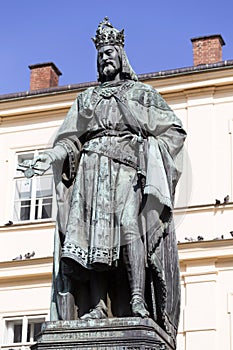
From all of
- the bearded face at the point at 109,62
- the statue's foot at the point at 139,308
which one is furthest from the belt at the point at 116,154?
the statue's foot at the point at 139,308

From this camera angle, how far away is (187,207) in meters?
20.0

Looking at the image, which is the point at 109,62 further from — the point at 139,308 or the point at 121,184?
the point at 139,308

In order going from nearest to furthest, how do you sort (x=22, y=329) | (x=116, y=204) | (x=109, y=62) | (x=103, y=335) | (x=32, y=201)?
1. (x=103, y=335)
2. (x=116, y=204)
3. (x=109, y=62)
4. (x=22, y=329)
5. (x=32, y=201)

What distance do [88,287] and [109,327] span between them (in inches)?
26.2

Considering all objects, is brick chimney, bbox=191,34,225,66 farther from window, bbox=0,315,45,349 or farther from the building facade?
window, bbox=0,315,45,349

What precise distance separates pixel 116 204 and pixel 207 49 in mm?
16172

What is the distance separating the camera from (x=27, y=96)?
23250mm

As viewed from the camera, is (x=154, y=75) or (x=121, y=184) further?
(x=154, y=75)

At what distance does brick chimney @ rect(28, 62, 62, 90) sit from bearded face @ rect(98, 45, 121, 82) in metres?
16.2

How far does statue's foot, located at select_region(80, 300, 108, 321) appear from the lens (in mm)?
7368

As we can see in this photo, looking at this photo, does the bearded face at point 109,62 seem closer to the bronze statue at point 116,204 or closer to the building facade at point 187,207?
the bronze statue at point 116,204

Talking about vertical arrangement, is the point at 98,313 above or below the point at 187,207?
below

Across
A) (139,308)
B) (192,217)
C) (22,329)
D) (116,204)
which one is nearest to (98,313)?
(139,308)

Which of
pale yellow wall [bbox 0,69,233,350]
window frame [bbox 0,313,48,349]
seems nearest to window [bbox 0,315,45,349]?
window frame [bbox 0,313,48,349]
